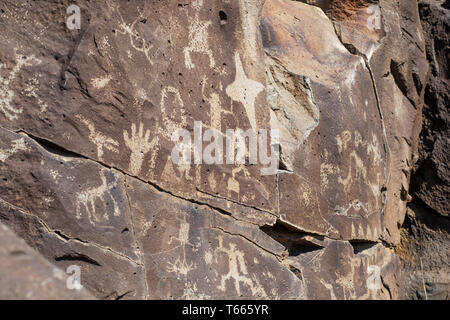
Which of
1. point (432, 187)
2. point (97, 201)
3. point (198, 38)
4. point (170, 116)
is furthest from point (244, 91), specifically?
point (432, 187)

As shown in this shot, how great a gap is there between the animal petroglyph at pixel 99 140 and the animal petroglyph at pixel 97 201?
3.4 inches

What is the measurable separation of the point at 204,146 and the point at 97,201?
563 mm

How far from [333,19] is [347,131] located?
77cm

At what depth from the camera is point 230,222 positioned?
2932 millimetres

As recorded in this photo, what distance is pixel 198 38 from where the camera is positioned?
3.01 metres

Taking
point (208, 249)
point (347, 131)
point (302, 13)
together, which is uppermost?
point (302, 13)

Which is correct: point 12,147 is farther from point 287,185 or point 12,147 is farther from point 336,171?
point 336,171

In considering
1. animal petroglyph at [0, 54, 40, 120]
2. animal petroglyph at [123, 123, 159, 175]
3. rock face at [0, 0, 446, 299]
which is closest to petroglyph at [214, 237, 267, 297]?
rock face at [0, 0, 446, 299]

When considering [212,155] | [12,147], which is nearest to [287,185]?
[212,155]

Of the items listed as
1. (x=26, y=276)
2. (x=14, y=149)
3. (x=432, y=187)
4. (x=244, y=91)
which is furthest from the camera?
(x=432, y=187)

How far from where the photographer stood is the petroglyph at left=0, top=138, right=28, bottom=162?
244 centimetres

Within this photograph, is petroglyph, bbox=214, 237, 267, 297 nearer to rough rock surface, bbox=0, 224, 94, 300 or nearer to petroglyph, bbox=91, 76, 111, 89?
petroglyph, bbox=91, 76, 111, 89

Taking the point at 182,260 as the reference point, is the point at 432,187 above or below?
above

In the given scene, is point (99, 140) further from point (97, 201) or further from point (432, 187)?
point (432, 187)
